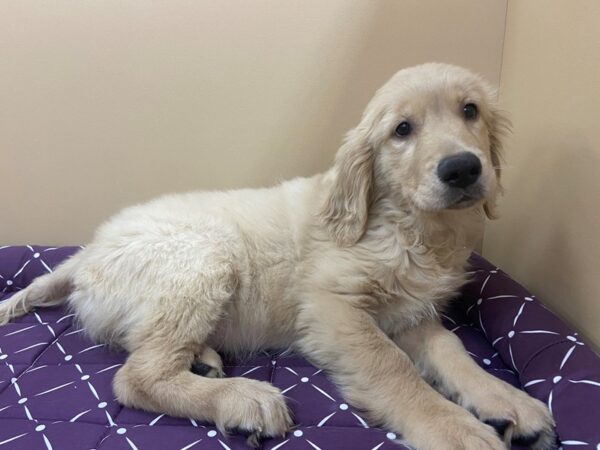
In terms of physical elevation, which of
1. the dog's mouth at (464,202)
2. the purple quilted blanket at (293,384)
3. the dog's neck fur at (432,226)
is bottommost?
the purple quilted blanket at (293,384)

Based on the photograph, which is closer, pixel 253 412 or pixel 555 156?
pixel 253 412

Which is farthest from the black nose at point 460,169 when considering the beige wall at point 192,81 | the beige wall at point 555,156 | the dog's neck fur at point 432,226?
the beige wall at point 192,81

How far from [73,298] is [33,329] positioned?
0.36 m

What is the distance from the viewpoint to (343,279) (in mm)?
1957

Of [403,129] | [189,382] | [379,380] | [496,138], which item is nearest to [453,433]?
[379,380]

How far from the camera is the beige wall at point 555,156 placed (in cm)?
194

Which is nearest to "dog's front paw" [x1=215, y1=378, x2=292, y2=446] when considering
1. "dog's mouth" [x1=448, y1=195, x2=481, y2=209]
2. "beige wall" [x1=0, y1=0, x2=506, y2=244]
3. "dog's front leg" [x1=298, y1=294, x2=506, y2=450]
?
"dog's front leg" [x1=298, y1=294, x2=506, y2=450]

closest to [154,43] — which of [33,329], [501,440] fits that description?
[33,329]

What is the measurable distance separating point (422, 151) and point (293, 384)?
39.3 inches

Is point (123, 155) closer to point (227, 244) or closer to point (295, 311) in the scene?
point (227, 244)

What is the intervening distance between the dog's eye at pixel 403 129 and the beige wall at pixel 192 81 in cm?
91

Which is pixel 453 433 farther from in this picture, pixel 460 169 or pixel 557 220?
pixel 557 220

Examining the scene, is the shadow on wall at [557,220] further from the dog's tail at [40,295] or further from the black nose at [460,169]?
the dog's tail at [40,295]


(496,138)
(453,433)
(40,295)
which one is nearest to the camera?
(453,433)
